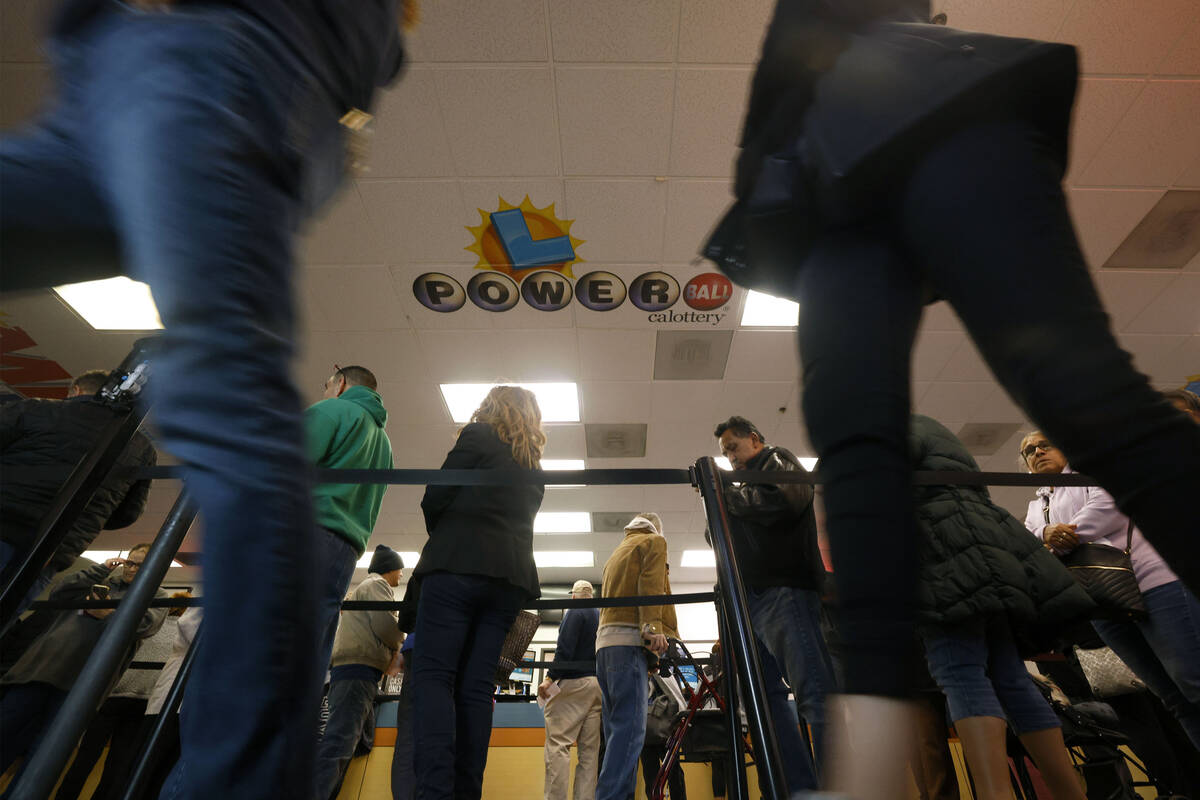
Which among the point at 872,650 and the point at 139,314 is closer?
the point at 872,650

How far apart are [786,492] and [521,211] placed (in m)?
2.55

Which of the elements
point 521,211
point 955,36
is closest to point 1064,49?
point 955,36

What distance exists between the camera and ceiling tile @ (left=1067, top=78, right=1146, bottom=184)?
320cm

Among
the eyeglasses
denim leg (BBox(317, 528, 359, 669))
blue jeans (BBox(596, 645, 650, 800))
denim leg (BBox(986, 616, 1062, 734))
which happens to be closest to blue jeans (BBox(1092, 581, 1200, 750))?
denim leg (BBox(986, 616, 1062, 734))

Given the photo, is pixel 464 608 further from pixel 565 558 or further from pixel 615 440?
pixel 565 558

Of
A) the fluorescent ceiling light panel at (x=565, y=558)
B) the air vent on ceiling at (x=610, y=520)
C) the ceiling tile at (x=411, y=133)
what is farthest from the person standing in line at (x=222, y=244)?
the fluorescent ceiling light panel at (x=565, y=558)

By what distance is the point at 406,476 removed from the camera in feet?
5.06

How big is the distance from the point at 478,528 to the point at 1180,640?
2.05 m

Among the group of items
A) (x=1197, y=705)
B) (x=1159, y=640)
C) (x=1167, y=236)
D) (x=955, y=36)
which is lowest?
(x=1197, y=705)

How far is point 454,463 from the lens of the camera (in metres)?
2.16

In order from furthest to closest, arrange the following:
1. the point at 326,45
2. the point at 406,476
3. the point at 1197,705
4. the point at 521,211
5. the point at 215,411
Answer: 1. the point at 521,211
2. the point at 1197,705
3. the point at 406,476
4. the point at 326,45
5. the point at 215,411

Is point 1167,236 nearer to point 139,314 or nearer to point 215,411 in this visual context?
point 215,411

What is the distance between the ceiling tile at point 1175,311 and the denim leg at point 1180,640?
3615 mm

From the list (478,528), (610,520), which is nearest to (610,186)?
(478,528)
